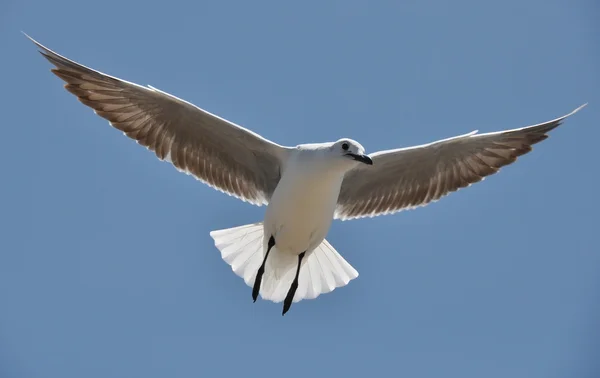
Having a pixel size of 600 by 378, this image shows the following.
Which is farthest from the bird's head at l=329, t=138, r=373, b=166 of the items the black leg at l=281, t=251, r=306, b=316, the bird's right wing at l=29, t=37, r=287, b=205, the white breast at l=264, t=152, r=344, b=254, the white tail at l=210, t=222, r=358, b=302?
the black leg at l=281, t=251, r=306, b=316

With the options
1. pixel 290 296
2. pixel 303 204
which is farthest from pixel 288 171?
pixel 290 296

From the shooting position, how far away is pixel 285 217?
11508mm

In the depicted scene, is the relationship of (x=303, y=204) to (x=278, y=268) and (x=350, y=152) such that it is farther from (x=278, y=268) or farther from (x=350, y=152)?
(x=278, y=268)

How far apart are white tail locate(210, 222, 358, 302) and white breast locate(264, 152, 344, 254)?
58 cm

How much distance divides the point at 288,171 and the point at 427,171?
186cm

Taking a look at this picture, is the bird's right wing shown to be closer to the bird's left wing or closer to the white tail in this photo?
the white tail

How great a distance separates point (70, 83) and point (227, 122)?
5.69 feet

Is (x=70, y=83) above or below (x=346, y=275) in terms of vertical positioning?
above

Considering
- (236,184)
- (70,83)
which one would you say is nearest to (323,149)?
(236,184)

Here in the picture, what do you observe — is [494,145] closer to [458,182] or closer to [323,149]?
[458,182]

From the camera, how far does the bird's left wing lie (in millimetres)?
12305

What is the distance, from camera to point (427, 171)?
12.6m

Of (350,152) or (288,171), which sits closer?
(350,152)

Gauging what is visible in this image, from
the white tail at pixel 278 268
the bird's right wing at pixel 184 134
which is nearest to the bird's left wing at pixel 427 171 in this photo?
the white tail at pixel 278 268
